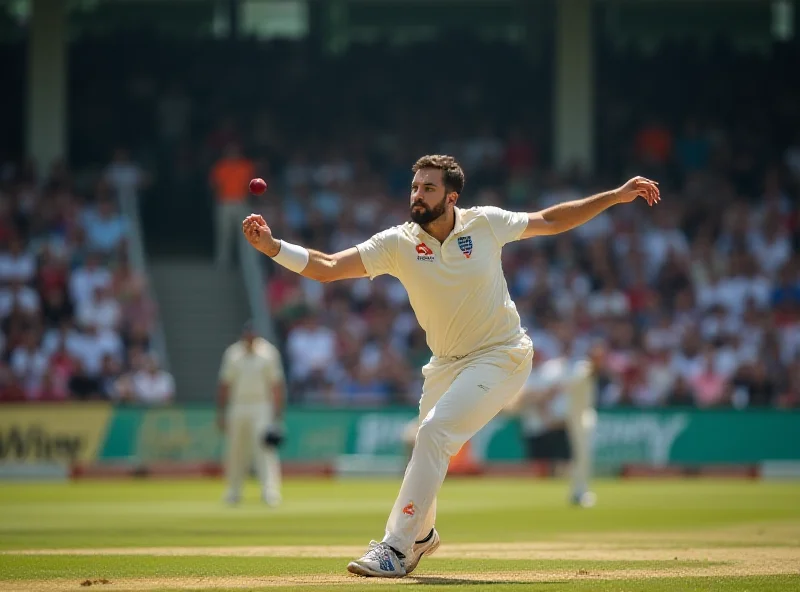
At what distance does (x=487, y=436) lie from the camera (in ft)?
87.5

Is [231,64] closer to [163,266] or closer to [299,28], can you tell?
[299,28]

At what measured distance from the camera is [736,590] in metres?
8.46

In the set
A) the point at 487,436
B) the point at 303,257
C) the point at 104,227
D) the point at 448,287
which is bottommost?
the point at 487,436

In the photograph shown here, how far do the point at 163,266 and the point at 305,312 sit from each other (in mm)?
4045

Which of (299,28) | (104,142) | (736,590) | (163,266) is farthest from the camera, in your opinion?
(299,28)

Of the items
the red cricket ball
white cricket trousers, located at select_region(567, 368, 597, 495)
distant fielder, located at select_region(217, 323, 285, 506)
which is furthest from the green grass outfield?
the red cricket ball

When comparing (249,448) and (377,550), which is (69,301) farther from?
(377,550)

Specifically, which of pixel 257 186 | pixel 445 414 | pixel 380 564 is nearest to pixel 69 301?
pixel 257 186

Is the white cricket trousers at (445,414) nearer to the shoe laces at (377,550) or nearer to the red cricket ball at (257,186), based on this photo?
the shoe laces at (377,550)

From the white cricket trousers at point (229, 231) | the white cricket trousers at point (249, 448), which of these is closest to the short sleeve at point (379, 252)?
the white cricket trousers at point (249, 448)

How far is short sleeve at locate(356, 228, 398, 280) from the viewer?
9.45 metres

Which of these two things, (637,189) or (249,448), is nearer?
(637,189)

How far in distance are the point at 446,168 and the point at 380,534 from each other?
17.3ft

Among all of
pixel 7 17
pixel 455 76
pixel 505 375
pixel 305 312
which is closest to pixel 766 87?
pixel 455 76
